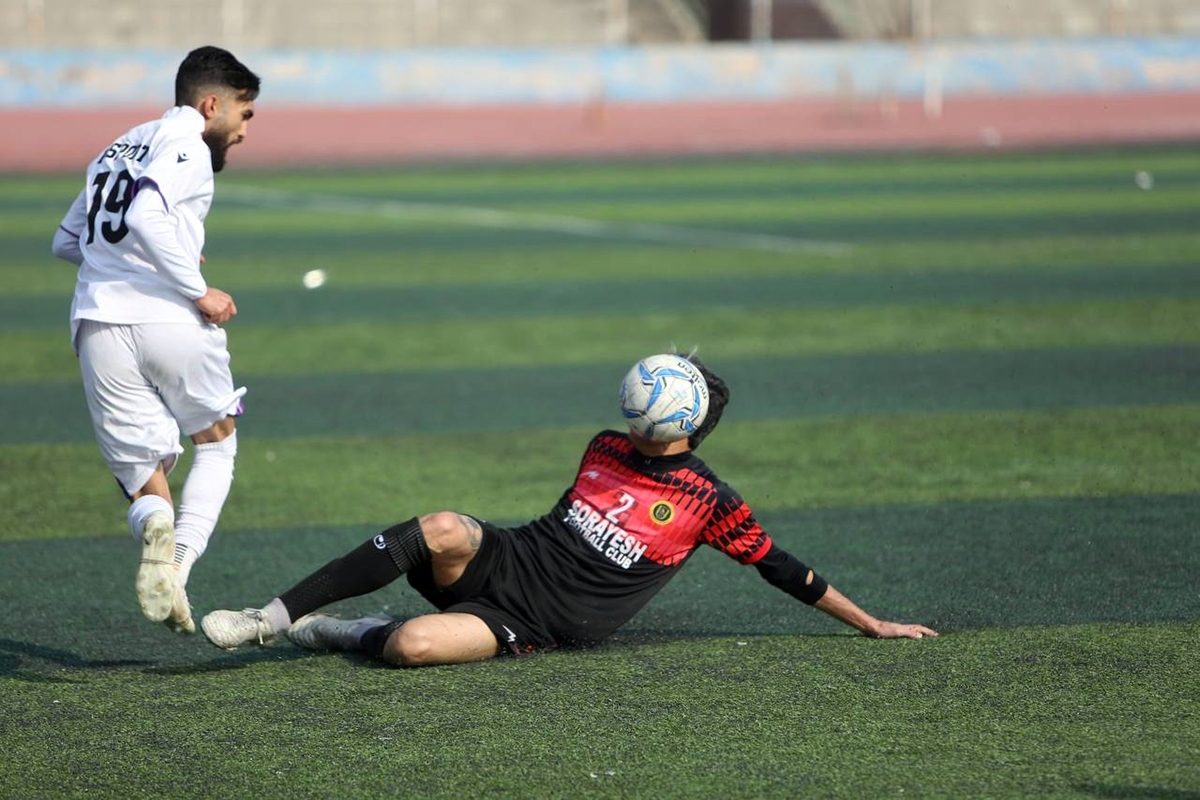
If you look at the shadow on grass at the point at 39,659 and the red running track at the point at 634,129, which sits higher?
the red running track at the point at 634,129

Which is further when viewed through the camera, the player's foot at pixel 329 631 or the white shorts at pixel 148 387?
the player's foot at pixel 329 631

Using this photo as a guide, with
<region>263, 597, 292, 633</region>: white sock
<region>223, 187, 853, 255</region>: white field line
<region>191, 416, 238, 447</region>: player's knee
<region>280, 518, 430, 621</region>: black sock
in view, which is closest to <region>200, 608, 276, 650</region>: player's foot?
<region>263, 597, 292, 633</region>: white sock

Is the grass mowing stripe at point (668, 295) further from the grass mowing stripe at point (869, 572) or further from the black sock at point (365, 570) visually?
the black sock at point (365, 570)

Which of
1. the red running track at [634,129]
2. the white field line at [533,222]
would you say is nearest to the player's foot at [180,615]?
the white field line at [533,222]

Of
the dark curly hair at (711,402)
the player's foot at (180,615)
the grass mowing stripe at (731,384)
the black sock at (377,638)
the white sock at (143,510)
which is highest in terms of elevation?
the dark curly hair at (711,402)

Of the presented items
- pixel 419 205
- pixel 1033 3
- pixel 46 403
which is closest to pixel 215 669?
pixel 46 403

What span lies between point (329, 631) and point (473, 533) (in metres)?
0.62

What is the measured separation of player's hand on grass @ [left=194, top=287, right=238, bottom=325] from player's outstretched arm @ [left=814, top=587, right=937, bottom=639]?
2176mm

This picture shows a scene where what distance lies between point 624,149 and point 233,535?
77.6 feet

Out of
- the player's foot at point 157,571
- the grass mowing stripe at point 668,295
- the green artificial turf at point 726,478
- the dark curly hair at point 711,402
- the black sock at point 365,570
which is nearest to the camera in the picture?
the green artificial turf at point 726,478

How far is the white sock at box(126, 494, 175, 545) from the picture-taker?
5406mm

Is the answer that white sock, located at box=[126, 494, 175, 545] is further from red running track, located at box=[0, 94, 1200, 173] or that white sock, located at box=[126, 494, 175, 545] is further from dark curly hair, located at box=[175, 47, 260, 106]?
red running track, located at box=[0, 94, 1200, 173]

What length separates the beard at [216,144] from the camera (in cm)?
569

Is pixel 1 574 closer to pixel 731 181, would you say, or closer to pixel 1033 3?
pixel 731 181
